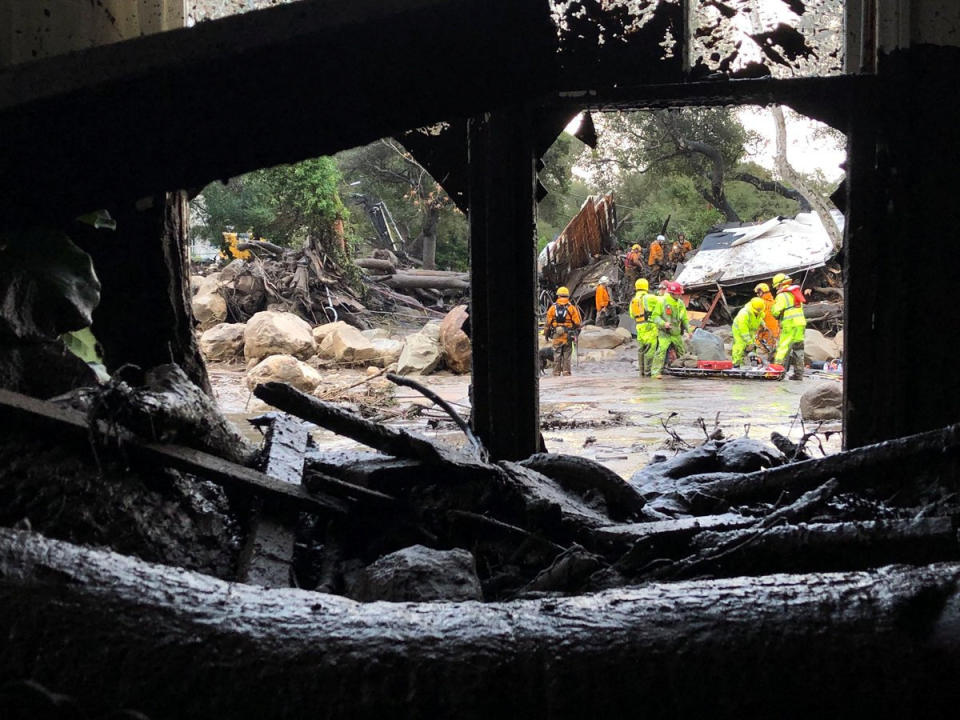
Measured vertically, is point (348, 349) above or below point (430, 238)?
below

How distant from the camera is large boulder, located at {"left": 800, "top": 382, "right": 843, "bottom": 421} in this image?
1051 centimetres

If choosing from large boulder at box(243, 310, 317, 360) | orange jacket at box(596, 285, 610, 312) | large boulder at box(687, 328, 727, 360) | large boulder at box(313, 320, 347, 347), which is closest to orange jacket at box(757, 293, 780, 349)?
large boulder at box(687, 328, 727, 360)

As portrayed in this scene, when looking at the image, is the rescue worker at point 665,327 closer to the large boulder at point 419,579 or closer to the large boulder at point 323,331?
the large boulder at point 323,331

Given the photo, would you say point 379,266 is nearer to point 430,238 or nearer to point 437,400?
point 430,238

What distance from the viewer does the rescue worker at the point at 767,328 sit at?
1709 centimetres

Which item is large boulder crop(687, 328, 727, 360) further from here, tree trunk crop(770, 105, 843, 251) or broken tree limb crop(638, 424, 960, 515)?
broken tree limb crop(638, 424, 960, 515)

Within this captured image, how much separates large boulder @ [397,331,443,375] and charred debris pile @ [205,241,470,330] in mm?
4082

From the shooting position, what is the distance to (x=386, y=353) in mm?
17656

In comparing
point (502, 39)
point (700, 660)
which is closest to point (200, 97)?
point (502, 39)

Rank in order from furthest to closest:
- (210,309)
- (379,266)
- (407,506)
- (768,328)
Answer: (379,266)
(210,309)
(768,328)
(407,506)

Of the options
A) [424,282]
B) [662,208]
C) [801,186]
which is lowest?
[424,282]

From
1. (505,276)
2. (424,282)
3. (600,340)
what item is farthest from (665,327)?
(505,276)

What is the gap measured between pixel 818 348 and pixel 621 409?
28.7ft

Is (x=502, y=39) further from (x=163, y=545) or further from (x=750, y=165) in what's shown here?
(x=750, y=165)
